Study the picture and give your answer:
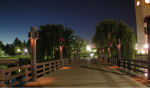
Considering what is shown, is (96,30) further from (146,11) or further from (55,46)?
(146,11)

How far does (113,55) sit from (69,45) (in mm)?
6960

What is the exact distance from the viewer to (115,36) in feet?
76.6

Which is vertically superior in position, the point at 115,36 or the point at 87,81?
the point at 115,36

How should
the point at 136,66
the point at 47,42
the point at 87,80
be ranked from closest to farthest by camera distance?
the point at 87,80
the point at 136,66
the point at 47,42

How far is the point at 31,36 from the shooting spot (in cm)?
881

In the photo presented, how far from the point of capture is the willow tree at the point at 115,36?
22.2 metres

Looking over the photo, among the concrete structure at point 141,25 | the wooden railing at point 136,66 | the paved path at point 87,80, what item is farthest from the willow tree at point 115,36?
the concrete structure at point 141,25

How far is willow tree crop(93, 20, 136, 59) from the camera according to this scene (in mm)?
22203

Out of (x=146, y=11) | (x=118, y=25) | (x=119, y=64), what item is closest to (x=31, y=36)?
(x=119, y=64)

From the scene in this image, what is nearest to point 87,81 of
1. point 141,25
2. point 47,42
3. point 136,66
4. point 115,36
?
point 136,66

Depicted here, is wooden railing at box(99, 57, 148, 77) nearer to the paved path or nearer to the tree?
the paved path

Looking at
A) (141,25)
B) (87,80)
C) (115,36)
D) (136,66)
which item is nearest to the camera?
(87,80)

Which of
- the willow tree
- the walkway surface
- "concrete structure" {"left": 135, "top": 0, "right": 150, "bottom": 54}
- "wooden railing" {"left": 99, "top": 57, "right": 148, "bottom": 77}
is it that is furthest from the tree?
"concrete structure" {"left": 135, "top": 0, "right": 150, "bottom": 54}

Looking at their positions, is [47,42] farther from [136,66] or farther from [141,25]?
[141,25]
